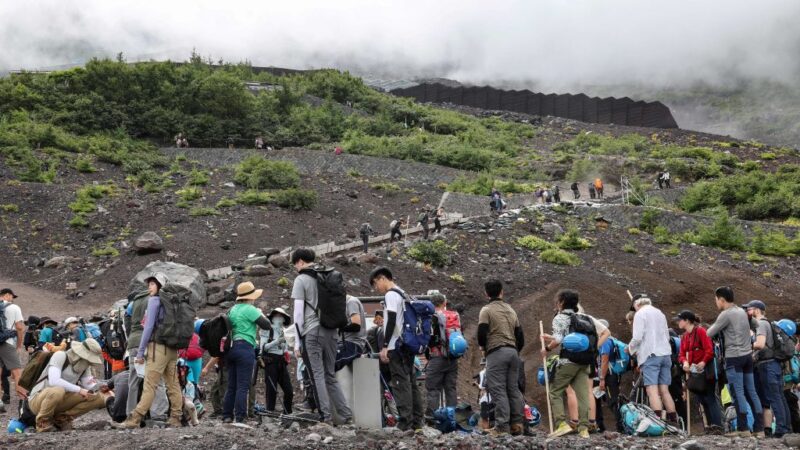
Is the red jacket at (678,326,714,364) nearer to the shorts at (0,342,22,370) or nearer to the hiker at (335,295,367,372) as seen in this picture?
the hiker at (335,295,367,372)

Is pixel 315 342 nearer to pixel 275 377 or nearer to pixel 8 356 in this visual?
pixel 275 377

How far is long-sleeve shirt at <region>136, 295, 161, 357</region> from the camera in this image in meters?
9.34

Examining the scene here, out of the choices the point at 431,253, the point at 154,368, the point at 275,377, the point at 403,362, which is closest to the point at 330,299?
the point at 403,362

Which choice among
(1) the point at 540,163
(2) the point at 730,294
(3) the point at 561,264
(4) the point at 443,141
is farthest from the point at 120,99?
(2) the point at 730,294

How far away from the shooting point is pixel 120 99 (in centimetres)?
5134

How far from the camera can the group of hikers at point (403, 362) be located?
943 cm

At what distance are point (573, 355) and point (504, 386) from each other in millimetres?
765

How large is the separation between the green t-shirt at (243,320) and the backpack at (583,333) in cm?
315

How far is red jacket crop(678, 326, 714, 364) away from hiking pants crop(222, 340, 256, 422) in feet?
15.3

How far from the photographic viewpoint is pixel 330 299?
9.31 meters

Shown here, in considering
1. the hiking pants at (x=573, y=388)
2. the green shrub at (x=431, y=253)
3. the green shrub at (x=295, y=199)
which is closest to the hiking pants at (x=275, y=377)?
the hiking pants at (x=573, y=388)

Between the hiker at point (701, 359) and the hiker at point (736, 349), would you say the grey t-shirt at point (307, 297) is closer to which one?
the hiker at point (701, 359)

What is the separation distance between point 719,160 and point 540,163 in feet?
30.5

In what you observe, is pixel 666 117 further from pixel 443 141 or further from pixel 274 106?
pixel 274 106
